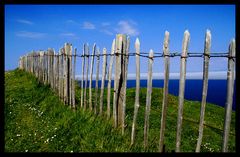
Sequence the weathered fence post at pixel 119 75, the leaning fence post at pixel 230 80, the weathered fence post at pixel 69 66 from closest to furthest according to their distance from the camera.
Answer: the leaning fence post at pixel 230 80, the weathered fence post at pixel 119 75, the weathered fence post at pixel 69 66

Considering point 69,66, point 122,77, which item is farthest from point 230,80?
point 69,66

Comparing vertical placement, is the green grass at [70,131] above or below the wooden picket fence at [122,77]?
below

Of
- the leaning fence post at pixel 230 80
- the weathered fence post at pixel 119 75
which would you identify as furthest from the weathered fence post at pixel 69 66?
the leaning fence post at pixel 230 80

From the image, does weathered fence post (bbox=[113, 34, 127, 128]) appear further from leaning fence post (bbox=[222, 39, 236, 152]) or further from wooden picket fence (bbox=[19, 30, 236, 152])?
leaning fence post (bbox=[222, 39, 236, 152])

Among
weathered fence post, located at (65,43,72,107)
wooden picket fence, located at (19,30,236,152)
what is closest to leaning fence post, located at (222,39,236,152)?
wooden picket fence, located at (19,30,236,152)

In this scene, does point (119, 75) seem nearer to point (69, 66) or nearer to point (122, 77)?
point (122, 77)

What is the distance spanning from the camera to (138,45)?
982cm

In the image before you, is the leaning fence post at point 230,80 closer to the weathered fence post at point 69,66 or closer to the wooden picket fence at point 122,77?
the wooden picket fence at point 122,77

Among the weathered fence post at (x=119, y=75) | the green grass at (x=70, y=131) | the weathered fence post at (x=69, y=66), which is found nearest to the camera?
the green grass at (x=70, y=131)

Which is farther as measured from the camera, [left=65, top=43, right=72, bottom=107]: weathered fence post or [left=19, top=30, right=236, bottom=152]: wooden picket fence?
[left=65, top=43, right=72, bottom=107]: weathered fence post

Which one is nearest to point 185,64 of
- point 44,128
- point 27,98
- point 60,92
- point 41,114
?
point 44,128

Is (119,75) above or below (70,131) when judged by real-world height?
above
